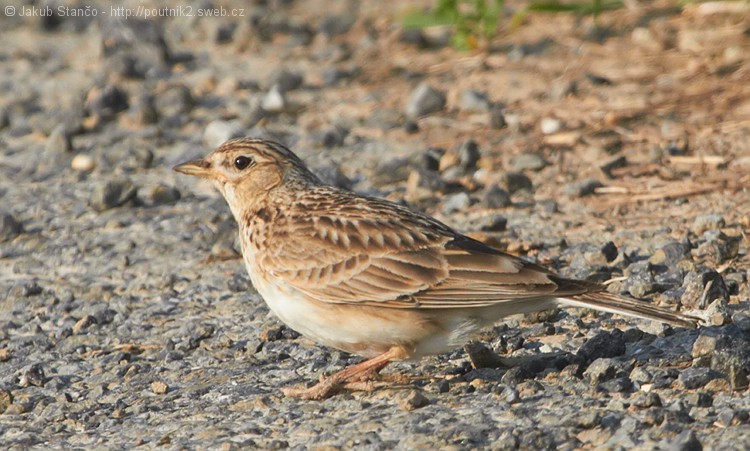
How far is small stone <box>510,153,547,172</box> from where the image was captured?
30.1 feet

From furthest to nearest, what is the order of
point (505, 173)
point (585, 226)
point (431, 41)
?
point (431, 41) < point (505, 173) < point (585, 226)

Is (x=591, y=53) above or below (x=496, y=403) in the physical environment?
above

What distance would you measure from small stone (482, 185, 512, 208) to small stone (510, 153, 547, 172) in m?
0.60

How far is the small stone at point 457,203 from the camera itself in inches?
340

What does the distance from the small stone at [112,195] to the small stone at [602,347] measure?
4.26m

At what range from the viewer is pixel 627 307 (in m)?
5.60

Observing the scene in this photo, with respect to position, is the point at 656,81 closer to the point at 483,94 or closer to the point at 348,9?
the point at 483,94

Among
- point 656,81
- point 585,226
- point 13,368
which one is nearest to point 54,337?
point 13,368

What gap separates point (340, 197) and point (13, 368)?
202 cm

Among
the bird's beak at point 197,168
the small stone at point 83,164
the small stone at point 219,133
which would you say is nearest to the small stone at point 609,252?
the bird's beak at point 197,168

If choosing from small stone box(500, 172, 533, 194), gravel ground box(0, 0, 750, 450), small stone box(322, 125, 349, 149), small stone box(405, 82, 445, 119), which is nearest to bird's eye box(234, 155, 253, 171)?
gravel ground box(0, 0, 750, 450)

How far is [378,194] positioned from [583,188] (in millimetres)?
1512

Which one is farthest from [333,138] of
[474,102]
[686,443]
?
[686,443]

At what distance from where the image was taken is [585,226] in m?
8.14
